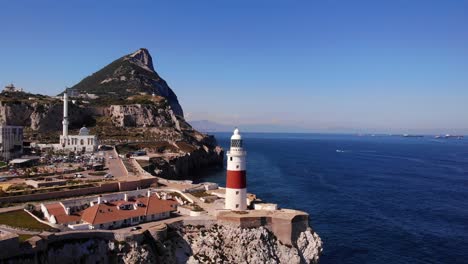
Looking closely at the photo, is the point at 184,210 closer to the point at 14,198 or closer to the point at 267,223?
the point at 267,223

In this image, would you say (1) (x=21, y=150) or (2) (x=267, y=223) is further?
(1) (x=21, y=150)

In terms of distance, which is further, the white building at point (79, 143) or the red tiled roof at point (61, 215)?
the white building at point (79, 143)

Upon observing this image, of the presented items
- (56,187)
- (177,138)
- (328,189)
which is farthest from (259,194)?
(177,138)

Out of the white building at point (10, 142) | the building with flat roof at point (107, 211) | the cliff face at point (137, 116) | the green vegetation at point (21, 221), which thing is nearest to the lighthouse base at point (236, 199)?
the building with flat roof at point (107, 211)

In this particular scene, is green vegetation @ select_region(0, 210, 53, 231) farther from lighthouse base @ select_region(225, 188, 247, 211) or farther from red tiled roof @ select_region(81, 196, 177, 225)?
lighthouse base @ select_region(225, 188, 247, 211)

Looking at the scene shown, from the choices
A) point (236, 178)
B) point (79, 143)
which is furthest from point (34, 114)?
point (236, 178)

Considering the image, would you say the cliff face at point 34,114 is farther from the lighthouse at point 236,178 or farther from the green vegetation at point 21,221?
the lighthouse at point 236,178

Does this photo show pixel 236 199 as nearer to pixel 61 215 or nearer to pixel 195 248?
pixel 195 248

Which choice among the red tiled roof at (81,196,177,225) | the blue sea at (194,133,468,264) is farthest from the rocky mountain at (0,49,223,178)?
the red tiled roof at (81,196,177,225)
